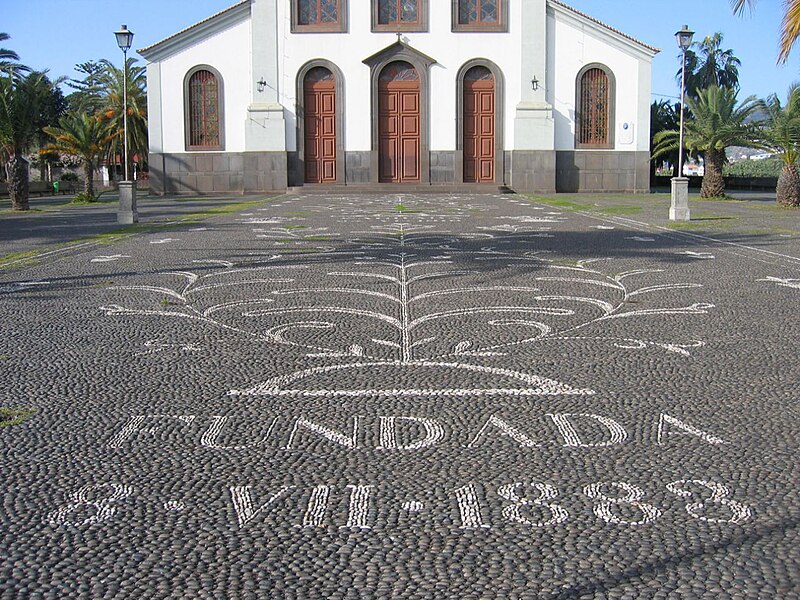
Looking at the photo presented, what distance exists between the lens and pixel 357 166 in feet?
135

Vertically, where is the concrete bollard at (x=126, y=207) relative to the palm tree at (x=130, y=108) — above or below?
below

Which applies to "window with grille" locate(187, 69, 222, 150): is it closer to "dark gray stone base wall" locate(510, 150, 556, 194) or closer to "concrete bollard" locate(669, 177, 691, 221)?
"dark gray stone base wall" locate(510, 150, 556, 194)

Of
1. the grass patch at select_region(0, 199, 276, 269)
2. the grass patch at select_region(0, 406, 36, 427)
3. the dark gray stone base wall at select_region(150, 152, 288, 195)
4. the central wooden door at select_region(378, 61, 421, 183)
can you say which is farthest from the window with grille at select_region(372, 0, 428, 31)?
the grass patch at select_region(0, 406, 36, 427)

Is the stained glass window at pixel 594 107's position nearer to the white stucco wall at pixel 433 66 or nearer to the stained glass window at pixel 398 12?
the white stucco wall at pixel 433 66

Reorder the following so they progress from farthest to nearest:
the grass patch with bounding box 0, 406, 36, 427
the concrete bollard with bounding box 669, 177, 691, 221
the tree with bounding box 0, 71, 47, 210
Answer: the tree with bounding box 0, 71, 47, 210 → the concrete bollard with bounding box 669, 177, 691, 221 → the grass patch with bounding box 0, 406, 36, 427

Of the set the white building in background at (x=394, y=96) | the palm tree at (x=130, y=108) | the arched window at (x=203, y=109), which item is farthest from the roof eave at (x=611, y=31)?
the palm tree at (x=130, y=108)

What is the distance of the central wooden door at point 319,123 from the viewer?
135ft

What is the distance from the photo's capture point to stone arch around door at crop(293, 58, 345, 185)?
4069 centimetres

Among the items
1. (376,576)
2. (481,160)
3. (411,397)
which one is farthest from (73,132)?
(376,576)

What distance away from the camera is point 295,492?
391cm

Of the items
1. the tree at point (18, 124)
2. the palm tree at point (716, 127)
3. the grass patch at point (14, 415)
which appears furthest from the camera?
the palm tree at point (716, 127)

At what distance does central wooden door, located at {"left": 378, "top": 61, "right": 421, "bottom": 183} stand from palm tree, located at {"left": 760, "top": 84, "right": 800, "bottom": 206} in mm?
16076

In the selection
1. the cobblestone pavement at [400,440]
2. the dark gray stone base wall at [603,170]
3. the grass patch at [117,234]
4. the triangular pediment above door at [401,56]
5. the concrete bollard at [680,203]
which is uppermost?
the triangular pediment above door at [401,56]

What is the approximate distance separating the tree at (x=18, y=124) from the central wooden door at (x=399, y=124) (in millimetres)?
15730
